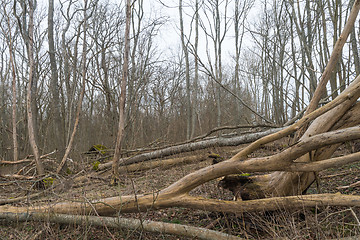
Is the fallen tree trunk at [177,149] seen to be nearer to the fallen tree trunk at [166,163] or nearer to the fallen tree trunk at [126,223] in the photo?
the fallen tree trunk at [166,163]

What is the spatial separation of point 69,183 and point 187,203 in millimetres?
2535

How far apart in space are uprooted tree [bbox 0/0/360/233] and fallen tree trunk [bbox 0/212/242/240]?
0.11 metres

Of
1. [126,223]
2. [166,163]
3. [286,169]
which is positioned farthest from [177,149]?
[286,169]

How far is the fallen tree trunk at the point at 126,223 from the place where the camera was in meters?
2.90

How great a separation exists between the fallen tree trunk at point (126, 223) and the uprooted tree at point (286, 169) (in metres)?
0.11

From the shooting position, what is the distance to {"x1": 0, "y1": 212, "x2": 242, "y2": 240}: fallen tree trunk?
290 cm

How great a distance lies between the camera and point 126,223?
128 inches

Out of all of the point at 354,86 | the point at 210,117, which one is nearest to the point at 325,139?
the point at 354,86

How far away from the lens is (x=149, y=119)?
17656mm

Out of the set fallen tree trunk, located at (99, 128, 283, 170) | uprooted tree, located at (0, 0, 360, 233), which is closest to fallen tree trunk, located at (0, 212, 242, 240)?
uprooted tree, located at (0, 0, 360, 233)

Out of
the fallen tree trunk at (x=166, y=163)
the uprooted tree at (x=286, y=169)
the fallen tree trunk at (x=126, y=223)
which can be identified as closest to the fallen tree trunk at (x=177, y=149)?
the fallen tree trunk at (x=166, y=163)

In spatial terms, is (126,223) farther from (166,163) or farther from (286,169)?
(166,163)

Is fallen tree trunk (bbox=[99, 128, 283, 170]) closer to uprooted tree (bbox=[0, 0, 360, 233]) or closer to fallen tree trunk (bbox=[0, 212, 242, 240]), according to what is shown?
uprooted tree (bbox=[0, 0, 360, 233])

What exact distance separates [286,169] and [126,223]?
2160mm
